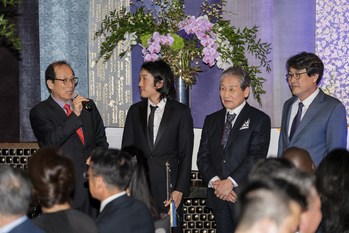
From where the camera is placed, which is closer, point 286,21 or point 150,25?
point 150,25

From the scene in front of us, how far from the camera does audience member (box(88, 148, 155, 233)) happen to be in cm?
371

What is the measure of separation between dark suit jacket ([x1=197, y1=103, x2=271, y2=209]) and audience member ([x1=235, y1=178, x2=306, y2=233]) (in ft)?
10.7

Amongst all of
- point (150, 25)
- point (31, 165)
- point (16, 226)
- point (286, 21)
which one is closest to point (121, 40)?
point (150, 25)

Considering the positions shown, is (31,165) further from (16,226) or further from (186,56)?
(186,56)

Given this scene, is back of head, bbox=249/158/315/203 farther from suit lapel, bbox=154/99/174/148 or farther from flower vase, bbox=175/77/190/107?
flower vase, bbox=175/77/190/107

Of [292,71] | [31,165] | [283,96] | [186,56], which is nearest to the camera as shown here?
[31,165]

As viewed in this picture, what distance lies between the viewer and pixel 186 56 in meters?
6.20

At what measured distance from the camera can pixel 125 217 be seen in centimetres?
372

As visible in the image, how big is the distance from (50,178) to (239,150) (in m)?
2.36

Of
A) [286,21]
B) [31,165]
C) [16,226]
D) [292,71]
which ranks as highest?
[286,21]

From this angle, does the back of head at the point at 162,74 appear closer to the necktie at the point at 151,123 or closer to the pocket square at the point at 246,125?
the necktie at the point at 151,123

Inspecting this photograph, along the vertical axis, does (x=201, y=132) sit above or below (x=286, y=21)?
below

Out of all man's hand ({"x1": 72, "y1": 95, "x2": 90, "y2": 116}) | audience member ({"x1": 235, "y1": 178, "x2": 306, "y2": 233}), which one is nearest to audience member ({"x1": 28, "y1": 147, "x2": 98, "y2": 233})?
audience member ({"x1": 235, "y1": 178, "x2": 306, "y2": 233})

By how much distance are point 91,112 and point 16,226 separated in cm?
262
